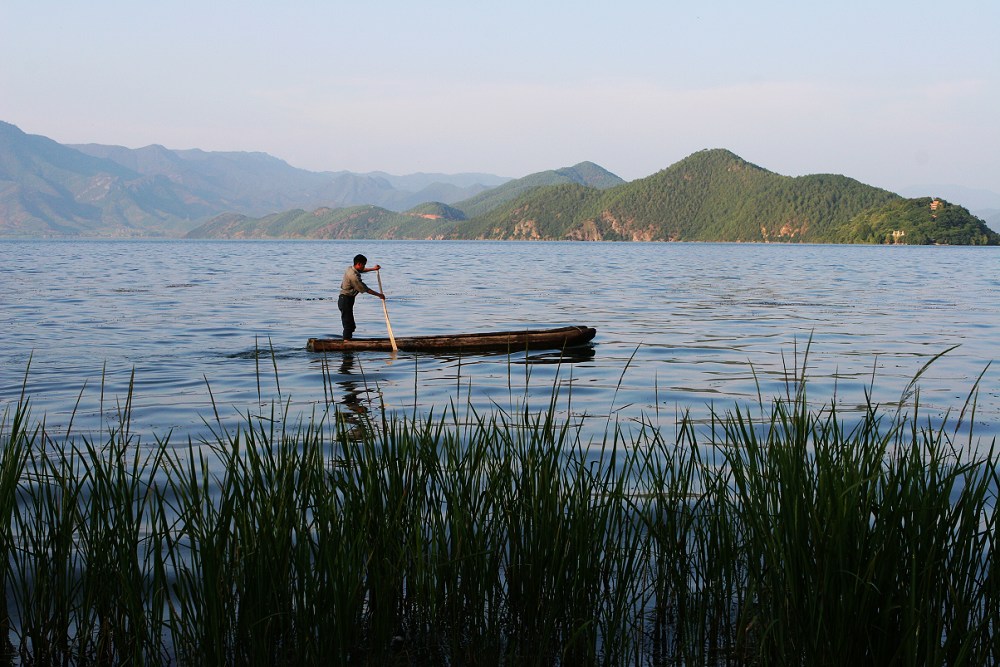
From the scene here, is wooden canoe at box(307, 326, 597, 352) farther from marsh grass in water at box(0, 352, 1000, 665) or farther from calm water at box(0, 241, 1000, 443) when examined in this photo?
marsh grass in water at box(0, 352, 1000, 665)

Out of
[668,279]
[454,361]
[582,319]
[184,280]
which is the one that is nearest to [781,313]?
[582,319]

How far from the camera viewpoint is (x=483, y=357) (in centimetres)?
1767

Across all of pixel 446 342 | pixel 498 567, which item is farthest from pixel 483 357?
pixel 498 567

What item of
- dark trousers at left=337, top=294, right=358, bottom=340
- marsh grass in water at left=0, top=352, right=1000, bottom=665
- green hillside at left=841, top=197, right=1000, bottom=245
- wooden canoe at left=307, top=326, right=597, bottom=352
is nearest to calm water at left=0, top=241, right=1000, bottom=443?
wooden canoe at left=307, top=326, right=597, bottom=352

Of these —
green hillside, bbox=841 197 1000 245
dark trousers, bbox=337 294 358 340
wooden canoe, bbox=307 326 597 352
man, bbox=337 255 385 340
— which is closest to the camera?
wooden canoe, bbox=307 326 597 352

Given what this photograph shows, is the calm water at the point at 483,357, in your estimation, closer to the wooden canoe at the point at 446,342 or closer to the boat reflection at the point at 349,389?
the boat reflection at the point at 349,389

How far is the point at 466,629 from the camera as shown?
4242 millimetres

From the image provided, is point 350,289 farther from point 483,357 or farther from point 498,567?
point 498,567

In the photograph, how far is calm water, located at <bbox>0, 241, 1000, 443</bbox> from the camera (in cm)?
1239

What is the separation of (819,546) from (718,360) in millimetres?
14607

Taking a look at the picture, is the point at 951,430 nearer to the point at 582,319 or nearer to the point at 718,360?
the point at 718,360

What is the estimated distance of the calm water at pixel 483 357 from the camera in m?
12.4

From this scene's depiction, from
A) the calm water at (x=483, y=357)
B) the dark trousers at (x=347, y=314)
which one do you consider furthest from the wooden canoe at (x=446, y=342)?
the dark trousers at (x=347, y=314)

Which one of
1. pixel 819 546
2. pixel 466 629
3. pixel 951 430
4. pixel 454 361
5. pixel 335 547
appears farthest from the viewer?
pixel 454 361
